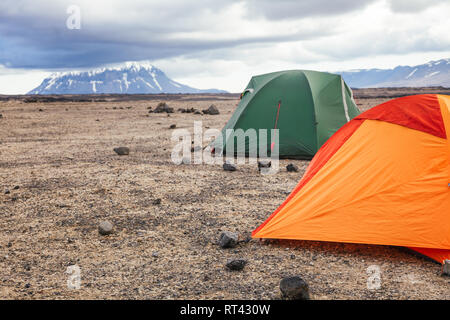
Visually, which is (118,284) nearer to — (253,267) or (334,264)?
(253,267)

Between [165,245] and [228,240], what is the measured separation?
3.01 feet

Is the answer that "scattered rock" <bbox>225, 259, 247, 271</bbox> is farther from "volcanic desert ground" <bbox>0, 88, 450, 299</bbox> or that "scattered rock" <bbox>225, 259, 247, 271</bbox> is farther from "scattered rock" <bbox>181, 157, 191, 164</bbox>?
"scattered rock" <bbox>181, 157, 191, 164</bbox>

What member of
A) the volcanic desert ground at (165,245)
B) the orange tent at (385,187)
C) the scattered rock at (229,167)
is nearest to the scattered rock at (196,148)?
the volcanic desert ground at (165,245)

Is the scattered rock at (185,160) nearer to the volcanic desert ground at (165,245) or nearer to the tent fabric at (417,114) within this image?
the volcanic desert ground at (165,245)

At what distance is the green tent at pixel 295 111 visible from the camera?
1084 centimetres

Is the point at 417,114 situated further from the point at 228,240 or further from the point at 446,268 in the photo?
the point at 228,240

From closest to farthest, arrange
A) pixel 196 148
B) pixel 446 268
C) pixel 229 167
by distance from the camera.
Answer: pixel 446 268 → pixel 229 167 → pixel 196 148

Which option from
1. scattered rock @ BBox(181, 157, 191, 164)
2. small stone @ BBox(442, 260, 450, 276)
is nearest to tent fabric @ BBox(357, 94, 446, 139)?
small stone @ BBox(442, 260, 450, 276)

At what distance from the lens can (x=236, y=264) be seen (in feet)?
15.3

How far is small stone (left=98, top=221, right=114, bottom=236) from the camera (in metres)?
5.89

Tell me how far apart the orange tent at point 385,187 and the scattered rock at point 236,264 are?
0.82 m

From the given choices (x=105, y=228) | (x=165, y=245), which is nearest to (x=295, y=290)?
(x=165, y=245)

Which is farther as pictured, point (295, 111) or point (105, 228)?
point (295, 111)
